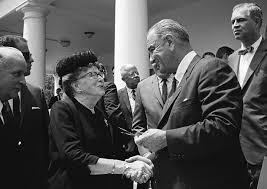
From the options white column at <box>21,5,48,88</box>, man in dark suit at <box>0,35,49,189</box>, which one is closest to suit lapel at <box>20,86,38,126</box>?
man in dark suit at <box>0,35,49,189</box>

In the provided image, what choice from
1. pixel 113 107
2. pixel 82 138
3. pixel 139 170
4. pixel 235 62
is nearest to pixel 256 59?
pixel 235 62

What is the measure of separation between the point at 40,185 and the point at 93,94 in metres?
0.86

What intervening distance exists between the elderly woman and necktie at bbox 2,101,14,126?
0.33 m

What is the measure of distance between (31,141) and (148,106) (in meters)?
1.17

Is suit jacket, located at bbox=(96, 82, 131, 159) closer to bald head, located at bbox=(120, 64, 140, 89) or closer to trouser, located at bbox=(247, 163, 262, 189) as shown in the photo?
bald head, located at bbox=(120, 64, 140, 89)

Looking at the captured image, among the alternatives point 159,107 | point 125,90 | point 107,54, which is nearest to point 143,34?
point 125,90

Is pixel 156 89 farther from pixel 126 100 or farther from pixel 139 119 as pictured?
pixel 126 100

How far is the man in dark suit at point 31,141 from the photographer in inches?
119

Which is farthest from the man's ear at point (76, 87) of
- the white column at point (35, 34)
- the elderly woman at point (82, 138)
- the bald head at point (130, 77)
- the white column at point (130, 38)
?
the white column at point (35, 34)

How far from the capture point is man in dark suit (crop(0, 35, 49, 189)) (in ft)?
9.91

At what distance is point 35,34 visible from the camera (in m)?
11.3

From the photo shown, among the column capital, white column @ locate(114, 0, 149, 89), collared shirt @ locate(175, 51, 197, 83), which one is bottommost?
collared shirt @ locate(175, 51, 197, 83)

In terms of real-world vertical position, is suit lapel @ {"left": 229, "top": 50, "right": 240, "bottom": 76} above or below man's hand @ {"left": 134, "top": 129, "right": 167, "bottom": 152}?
above

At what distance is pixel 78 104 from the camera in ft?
10.8
